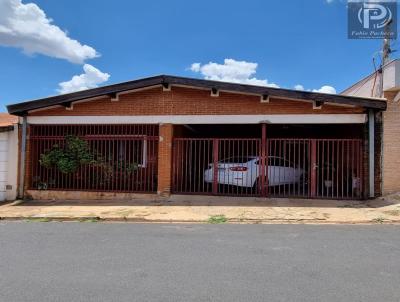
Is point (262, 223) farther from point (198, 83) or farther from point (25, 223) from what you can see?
point (25, 223)

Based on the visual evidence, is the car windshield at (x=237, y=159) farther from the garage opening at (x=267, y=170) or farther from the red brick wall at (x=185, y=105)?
the red brick wall at (x=185, y=105)

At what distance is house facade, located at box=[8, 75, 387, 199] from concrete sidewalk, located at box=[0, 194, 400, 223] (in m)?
0.52

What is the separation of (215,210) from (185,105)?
3.48 metres

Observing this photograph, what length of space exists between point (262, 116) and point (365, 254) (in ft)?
19.8

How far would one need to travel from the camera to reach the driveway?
388 centimetres

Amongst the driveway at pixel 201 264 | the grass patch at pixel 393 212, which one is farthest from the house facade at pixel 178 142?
the driveway at pixel 201 264

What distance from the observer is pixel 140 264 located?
16.3 feet

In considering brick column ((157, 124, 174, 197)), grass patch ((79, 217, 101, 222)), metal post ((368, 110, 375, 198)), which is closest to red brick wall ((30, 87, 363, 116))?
metal post ((368, 110, 375, 198))

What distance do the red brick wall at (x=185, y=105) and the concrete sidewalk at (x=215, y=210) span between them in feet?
8.71

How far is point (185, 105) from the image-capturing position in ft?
36.7

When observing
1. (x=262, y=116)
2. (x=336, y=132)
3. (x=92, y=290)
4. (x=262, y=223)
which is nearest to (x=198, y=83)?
(x=262, y=116)

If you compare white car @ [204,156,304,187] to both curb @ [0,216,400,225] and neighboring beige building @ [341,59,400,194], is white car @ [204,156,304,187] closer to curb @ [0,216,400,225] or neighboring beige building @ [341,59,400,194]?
neighboring beige building @ [341,59,400,194]

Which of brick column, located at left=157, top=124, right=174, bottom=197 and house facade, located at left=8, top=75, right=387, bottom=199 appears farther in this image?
brick column, located at left=157, top=124, right=174, bottom=197

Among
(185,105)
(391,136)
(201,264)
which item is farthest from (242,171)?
(201,264)
